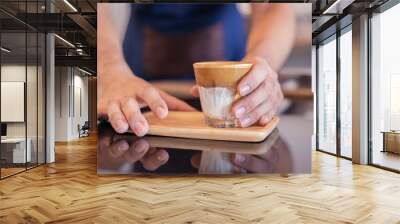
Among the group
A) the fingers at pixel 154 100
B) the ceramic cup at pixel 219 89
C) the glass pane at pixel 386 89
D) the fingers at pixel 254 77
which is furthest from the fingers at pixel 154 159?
the glass pane at pixel 386 89

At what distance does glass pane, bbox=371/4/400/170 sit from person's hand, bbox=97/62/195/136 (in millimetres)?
3764

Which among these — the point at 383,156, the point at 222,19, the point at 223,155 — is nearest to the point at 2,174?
the point at 223,155

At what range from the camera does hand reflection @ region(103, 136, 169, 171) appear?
5.89 metres

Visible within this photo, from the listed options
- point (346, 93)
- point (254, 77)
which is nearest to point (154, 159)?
point (254, 77)

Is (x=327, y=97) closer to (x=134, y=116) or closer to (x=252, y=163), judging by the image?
(x=252, y=163)

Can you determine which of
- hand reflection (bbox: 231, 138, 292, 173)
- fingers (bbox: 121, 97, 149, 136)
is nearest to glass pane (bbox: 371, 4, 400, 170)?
hand reflection (bbox: 231, 138, 292, 173)

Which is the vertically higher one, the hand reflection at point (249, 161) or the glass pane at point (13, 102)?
the glass pane at point (13, 102)

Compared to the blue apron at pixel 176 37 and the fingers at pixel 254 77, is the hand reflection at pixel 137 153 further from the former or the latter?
the fingers at pixel 254 77

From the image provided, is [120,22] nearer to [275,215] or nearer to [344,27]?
[275,215]

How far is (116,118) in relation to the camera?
590cm

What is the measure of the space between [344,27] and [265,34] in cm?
352

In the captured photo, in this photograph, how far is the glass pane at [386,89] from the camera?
6.93 metres

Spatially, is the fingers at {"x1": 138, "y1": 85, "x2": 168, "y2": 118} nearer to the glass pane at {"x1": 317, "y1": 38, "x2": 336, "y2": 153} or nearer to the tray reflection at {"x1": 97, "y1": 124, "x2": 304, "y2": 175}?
the tray reflection at {"x1": 97, "y1": 124, "x2": 304, "y2": 175}

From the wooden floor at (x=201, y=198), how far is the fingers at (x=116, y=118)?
80 cm
